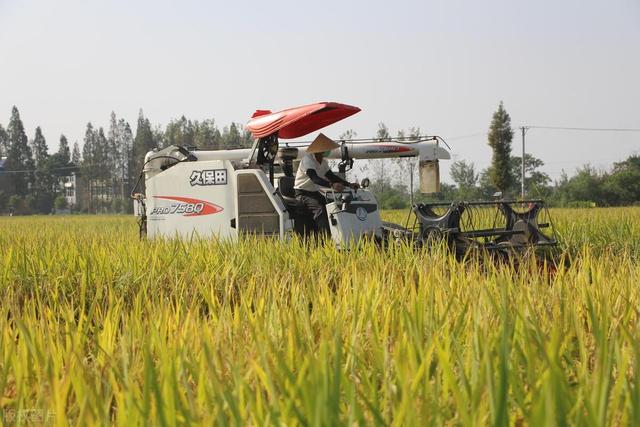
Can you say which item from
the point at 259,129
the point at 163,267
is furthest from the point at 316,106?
the point at 163,267

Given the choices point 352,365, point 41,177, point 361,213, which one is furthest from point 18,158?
point 352,365

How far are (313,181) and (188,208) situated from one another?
173 centimetres

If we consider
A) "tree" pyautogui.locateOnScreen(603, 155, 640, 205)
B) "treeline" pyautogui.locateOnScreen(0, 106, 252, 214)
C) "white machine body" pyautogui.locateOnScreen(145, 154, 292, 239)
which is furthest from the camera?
"treeline" pyautogui.locateOnScreen(0, 106, 252, 214)

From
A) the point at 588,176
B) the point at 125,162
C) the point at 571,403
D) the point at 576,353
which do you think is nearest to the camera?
the point at 571,403

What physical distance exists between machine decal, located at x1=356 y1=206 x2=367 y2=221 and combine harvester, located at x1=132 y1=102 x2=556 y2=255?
0.5 inches

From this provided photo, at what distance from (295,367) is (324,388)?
73 centimetres

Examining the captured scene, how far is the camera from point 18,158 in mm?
88500

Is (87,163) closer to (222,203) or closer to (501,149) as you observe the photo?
(501,149)

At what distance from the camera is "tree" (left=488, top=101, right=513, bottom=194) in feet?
172

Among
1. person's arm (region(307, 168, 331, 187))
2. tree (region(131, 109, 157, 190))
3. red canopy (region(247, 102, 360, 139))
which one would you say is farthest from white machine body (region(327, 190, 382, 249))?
tree (region(131, 109, 157, 190))

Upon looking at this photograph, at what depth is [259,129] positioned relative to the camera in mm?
8109

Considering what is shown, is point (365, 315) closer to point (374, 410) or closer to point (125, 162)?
point (374, 410)

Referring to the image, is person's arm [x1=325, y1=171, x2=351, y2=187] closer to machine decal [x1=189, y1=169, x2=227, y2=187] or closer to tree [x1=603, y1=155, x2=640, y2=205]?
machine decal [x1=189, y1=169, x2=227, y2=187]

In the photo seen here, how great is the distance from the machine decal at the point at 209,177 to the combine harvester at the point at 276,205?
0.04ft
